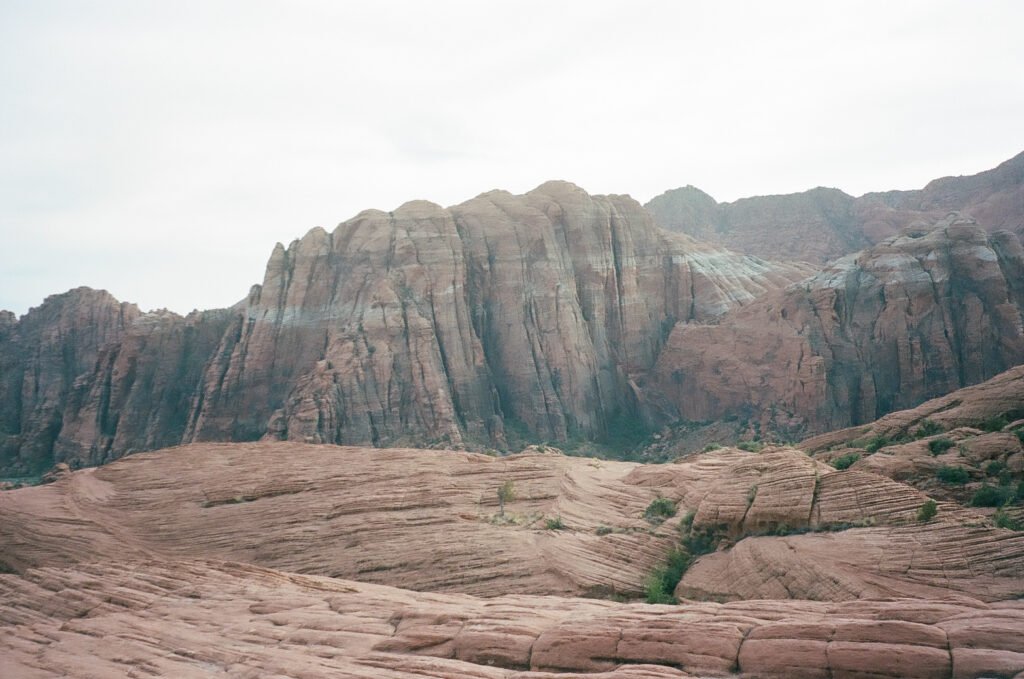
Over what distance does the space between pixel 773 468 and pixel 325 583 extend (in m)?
16.6

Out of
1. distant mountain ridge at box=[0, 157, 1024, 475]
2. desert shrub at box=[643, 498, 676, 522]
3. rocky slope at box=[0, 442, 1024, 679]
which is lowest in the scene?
desert shrub at box=[643, 498, 676, 522]

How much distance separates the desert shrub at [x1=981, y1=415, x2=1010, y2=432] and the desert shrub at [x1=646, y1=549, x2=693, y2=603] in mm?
12251

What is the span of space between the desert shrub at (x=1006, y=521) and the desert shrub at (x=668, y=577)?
9.37 metres

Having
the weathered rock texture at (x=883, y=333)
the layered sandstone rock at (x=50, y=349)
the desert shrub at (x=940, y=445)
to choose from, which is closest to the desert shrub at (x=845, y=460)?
the desert shrub at (x=940, y=445)

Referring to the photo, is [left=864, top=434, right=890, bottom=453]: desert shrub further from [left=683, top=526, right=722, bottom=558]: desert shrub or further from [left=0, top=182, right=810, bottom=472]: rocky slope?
[left=0, top=182, right=810, bottom=472]: rocky slope

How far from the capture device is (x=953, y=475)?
76.0 ft

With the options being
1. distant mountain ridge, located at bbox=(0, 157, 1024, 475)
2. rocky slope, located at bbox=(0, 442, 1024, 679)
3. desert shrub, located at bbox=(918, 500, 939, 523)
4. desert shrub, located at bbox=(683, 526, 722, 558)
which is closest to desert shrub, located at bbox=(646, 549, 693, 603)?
desert shrub, located at bbox=(683, 526, 722, 558)

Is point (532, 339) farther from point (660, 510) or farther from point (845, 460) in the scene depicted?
point (845, 460)

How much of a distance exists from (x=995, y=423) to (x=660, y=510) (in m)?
12.7

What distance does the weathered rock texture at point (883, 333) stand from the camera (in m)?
56.9

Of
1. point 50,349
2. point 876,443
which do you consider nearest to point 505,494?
point 876,443

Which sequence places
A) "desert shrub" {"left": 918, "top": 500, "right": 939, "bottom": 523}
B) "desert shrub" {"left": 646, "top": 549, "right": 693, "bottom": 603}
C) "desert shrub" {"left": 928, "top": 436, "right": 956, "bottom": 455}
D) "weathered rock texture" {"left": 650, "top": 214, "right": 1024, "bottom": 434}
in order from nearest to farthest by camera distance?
"desert shrub" {"left": 918, "top": 500, "right": 939, "bottom": 523}
"desert shrub" {"left": 646, "top": 549, "right": 693, "bottom": 603}
"desert shrub" {"left": 928, "top": 436, "right": 956, "bottom": 455}
"weathered rock texture" {"left": 650, "top": 214, "right": 1024, "bottom": 434}

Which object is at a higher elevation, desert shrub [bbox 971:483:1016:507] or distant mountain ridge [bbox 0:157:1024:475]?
distant mountain ridge [bbox 0:157:1024:475]

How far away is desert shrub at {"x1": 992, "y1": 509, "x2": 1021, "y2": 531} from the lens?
19.5 m
